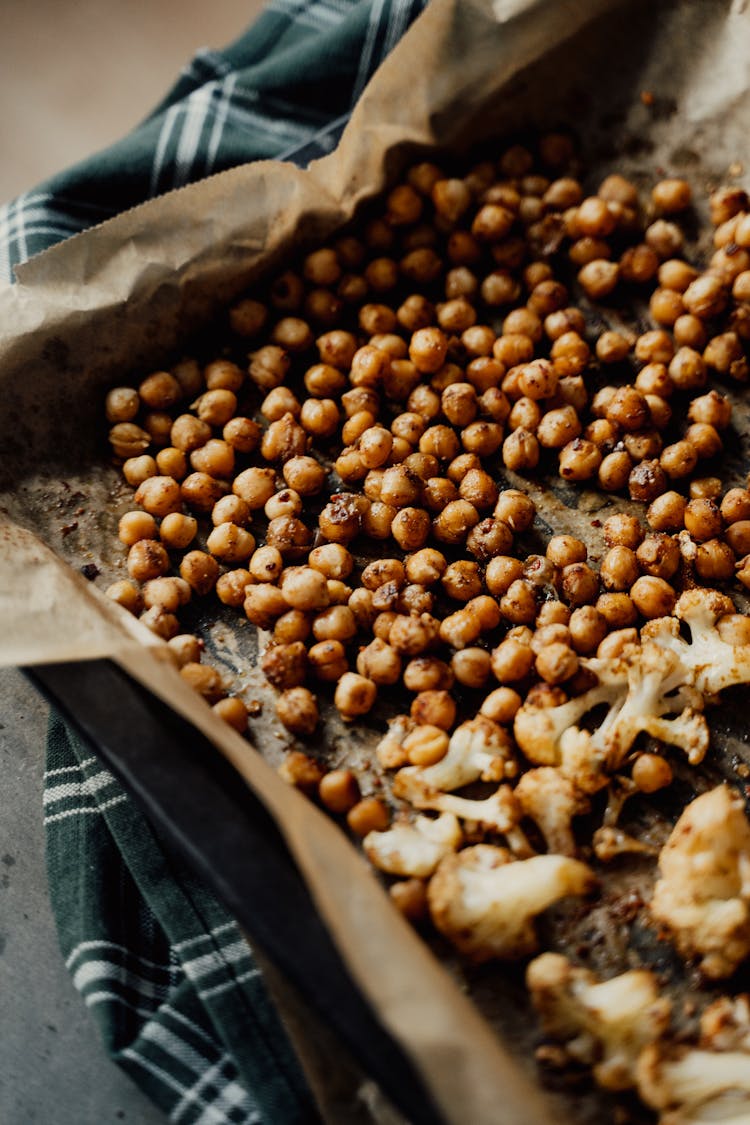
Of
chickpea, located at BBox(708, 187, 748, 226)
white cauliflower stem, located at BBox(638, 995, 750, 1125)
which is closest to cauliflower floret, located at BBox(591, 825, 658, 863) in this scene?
white cauliflower stem, located at BBox(638, 995, 750, 1125)

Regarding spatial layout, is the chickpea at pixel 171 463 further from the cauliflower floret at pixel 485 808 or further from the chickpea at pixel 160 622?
the cauliflower floret at pixel 485 808

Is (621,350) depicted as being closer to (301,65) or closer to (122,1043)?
(301,65)

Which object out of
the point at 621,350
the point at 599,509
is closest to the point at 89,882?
the point at 599,509

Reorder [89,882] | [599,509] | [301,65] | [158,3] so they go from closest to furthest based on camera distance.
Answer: [89,882], [599,509], [301,65], [158,3]

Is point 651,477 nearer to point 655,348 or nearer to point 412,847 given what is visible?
point 655,348

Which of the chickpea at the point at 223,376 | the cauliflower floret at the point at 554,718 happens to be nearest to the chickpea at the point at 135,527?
the chickpea at the point at 223,376
